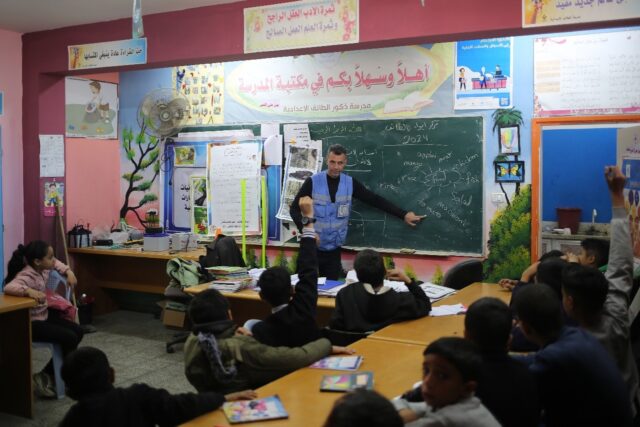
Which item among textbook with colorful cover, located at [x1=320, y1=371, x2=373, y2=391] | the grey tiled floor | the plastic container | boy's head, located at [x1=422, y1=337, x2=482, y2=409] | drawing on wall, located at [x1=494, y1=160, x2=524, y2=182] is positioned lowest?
the grey tiled floor

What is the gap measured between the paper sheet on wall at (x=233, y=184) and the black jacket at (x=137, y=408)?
14.7ft

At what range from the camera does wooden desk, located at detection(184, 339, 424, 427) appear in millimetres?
2262

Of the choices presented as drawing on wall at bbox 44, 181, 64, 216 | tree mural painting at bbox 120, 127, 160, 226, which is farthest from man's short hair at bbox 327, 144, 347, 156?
drawing on wall at bbox 44, 181, 64, 216

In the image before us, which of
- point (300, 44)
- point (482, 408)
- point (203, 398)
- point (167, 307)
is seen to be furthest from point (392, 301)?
point (167, 307)

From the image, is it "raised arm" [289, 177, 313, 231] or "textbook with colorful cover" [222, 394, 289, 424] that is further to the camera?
"raised arm" [289, 177, 313, 231]

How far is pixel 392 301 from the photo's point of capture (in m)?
3.64

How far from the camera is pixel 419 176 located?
19.5 ft

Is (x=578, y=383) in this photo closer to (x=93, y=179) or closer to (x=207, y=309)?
(x=207, y=309)

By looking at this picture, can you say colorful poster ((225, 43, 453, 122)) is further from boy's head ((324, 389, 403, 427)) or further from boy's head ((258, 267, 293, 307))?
boy's head ((324, 389, 403, 427))

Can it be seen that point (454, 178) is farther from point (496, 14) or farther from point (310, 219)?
point (310, 219)

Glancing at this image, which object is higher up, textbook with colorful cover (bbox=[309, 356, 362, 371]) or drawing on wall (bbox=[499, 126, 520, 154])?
drawing on wall (bbox=[499, 126, 520, 154])

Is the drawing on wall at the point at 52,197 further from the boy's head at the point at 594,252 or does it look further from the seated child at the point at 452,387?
the seated child at the point at 452,387

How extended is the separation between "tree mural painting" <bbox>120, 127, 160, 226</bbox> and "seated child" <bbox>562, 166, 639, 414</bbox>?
5.52 metres

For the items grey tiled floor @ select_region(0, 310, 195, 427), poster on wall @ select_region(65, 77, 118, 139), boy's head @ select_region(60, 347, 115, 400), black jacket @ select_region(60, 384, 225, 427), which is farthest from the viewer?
poster on wall @ select_region(65, 77, 118, 139)
